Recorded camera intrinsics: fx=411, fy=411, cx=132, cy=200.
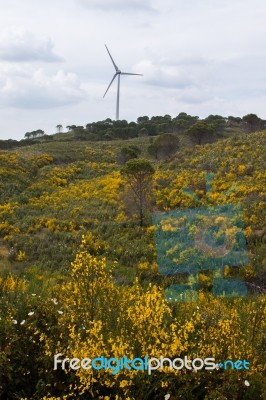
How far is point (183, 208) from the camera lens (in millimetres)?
21500

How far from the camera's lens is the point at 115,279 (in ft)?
42.7
